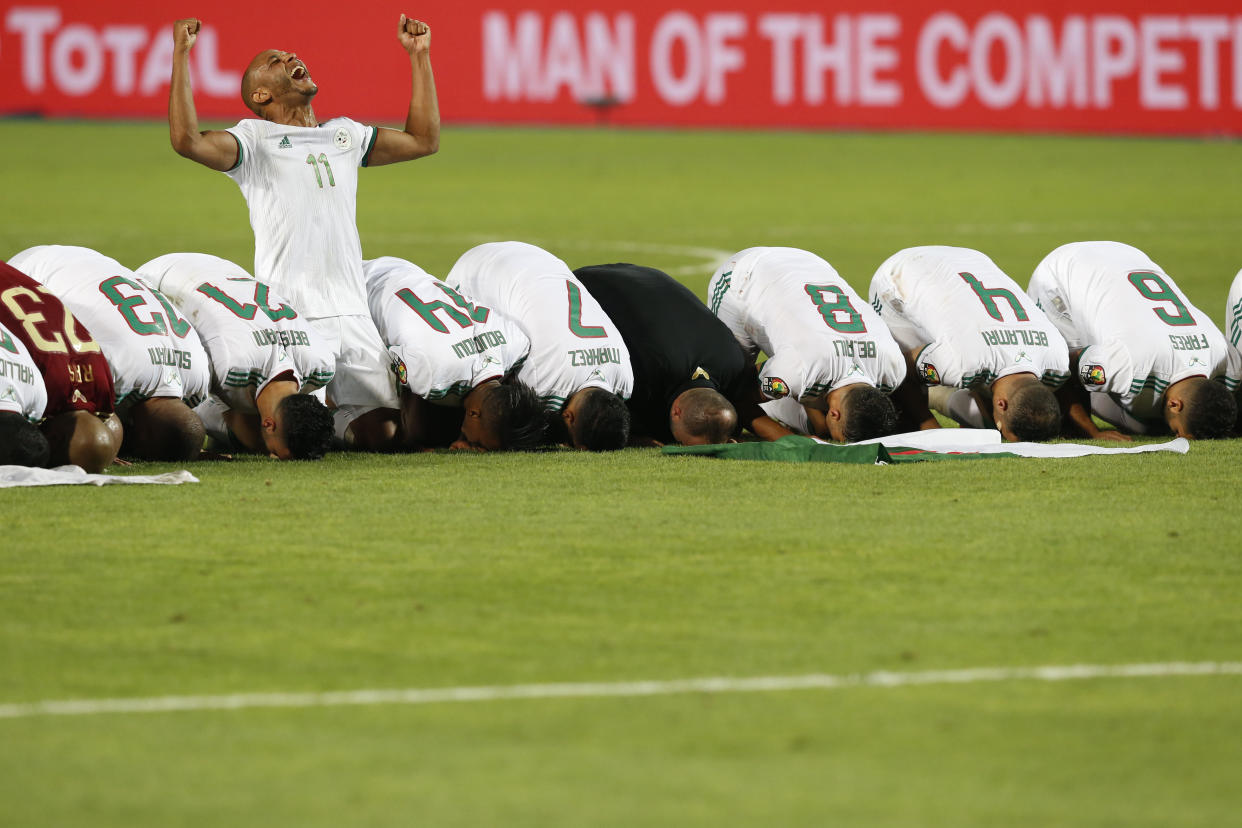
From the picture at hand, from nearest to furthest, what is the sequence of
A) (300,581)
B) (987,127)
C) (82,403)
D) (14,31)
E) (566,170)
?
(300,581)
(82,403)
(566,170)
(14,31)
(987,127)

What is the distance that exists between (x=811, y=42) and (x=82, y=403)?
2405cm

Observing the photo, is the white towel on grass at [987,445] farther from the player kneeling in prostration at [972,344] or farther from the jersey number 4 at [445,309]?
the jersey number 4 at [445,309]

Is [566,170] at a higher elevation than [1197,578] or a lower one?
higher

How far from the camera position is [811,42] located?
30766mm

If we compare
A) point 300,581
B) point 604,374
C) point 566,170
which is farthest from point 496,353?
point 566,170

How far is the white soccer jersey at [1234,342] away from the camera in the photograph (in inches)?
368

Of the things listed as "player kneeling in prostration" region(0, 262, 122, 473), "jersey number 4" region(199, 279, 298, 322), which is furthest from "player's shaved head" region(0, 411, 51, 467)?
"jersey number 4" region(199, 279, 298, 322)

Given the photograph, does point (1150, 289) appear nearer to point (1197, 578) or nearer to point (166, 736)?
point (1197, 578)

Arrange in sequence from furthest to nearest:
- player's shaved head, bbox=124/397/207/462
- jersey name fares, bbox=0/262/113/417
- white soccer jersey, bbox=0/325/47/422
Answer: player's shaved head, bbox=124/397/207/462 < jersey name fares, bbox=0/262/113/417 < white soccer jersey, bbox=0/325/47/422

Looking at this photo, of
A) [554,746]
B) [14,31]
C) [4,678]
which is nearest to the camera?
[554,746]

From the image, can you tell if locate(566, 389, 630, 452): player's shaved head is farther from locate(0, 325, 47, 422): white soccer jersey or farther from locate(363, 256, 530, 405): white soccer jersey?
locate(0, 325, 47, 422): white soccer jersey

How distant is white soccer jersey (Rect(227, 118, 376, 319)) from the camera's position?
8859mm

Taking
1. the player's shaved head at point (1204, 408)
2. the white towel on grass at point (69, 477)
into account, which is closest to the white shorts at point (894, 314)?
the player's shaved head at point (1204, 408)

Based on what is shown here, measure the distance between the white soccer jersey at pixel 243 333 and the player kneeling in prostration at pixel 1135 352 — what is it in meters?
3.29
